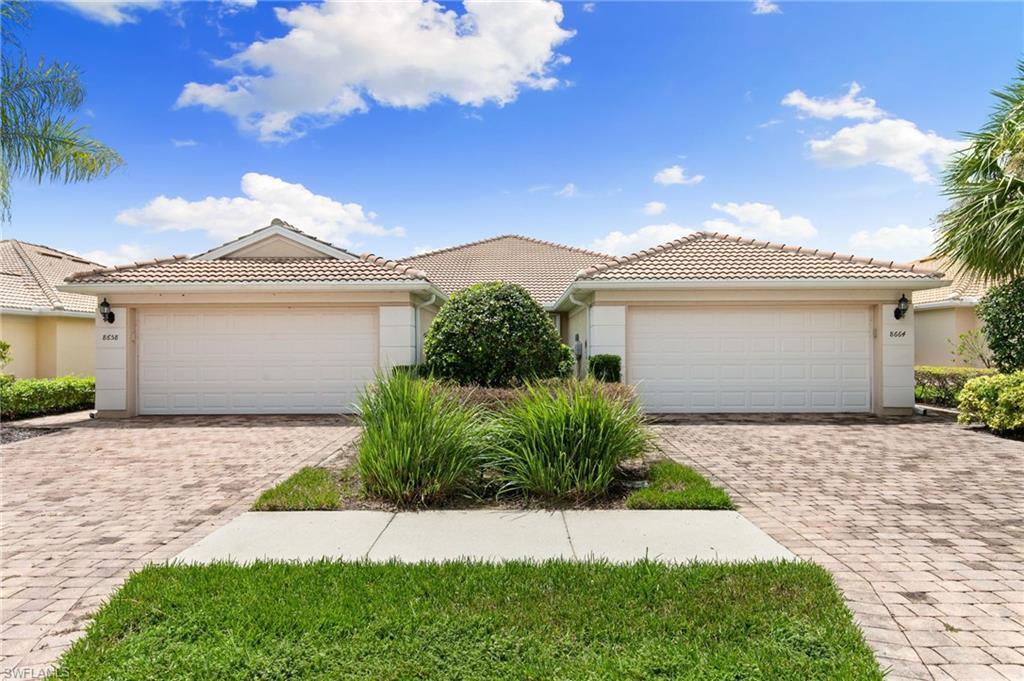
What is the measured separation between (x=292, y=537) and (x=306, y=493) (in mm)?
1238

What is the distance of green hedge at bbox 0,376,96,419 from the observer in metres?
12.9

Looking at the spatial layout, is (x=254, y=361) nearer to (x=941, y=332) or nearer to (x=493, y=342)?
(x=493, y=342)

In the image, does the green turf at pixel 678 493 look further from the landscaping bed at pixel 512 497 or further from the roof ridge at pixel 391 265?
the roof ridge at pixel 391 265

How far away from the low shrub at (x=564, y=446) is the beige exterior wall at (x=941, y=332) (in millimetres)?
14968

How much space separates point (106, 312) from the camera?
13.0 m

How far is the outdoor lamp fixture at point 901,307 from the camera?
12875 millimetres

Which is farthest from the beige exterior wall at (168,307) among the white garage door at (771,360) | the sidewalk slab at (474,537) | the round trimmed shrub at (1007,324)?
the round trimmed shrub at (1007,324)

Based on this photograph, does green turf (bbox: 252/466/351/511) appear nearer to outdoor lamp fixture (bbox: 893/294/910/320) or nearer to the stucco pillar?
the stucco pillar

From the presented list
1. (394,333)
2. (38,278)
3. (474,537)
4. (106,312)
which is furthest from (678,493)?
(38,278)

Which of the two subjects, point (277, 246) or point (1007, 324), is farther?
point (277, 246)

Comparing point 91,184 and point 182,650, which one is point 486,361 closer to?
point 182,650

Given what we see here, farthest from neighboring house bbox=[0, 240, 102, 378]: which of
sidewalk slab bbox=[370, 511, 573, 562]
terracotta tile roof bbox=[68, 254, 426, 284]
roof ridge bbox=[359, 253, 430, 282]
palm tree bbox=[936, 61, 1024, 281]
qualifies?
palm tree bbox=[936, 61, 1024, 281]

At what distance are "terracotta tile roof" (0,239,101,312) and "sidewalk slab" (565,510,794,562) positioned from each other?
1786cm

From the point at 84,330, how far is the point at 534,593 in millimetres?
20450
